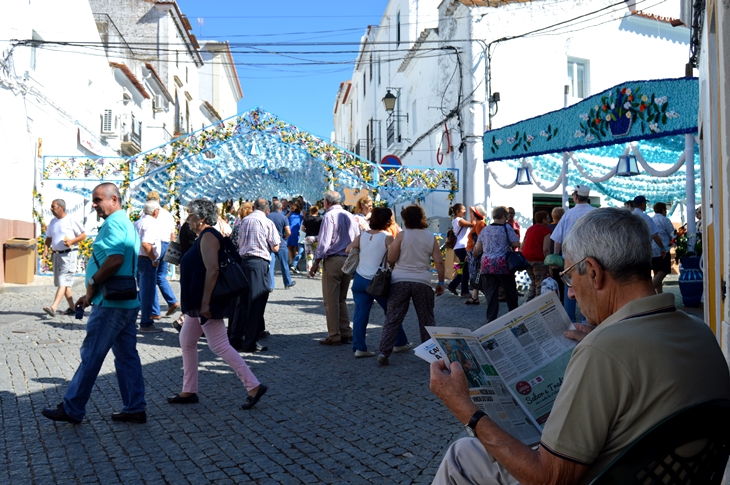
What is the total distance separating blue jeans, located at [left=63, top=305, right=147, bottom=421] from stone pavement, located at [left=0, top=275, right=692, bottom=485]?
19cm

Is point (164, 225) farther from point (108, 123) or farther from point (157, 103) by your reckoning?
point (157, 103)

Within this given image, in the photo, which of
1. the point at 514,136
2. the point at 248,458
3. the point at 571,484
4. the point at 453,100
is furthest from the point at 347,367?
the point at 453,100

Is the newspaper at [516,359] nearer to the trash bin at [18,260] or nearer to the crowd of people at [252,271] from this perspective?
the crowd of people at [252,271]

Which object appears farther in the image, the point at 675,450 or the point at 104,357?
the point at 104,357

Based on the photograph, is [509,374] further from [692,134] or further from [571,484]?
[692,134]

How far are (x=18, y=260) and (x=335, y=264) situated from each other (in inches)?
356

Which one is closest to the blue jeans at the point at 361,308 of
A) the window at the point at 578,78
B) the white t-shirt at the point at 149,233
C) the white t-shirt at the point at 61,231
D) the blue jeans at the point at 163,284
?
the white t-shirt at the point at 149,233

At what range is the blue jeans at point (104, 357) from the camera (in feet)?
17.4

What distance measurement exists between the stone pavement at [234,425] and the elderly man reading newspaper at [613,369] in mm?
2373

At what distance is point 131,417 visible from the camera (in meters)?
5.44

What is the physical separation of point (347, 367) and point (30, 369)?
10.3ft

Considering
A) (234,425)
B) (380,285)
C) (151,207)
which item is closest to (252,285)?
(380,285)

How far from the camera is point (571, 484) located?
1.95 metres

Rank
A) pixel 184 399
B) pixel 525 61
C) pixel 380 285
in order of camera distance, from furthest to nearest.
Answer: pixel 525 61
pixel 380 285
pixel 184 399
